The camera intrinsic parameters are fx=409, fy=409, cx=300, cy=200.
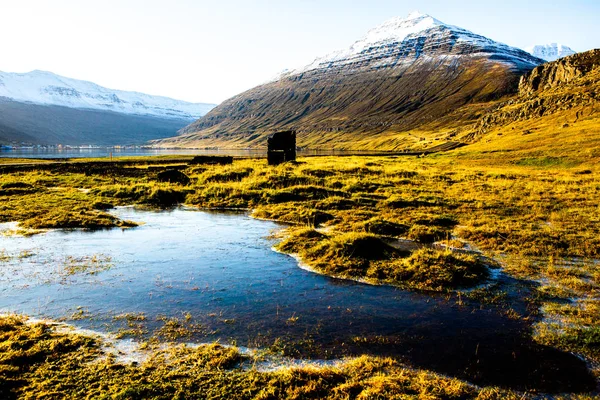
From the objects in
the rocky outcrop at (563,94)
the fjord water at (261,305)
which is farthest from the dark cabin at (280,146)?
the rocky outcrop at (563,94)

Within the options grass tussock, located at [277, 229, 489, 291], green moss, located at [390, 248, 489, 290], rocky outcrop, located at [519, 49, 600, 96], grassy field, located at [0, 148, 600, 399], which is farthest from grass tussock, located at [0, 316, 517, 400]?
rocky outcrop, located at [519, 49, 600, 96]

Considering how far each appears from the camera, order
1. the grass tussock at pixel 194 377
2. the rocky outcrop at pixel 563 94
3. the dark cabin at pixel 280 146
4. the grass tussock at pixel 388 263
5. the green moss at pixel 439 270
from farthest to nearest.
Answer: the rocky outcrop at pixel 563 94, the dark cabin at pixel 280 146, the grass tussock at pixel 388 263, the green moss at pixel 439 270, the grass tussock at pixel 194 377

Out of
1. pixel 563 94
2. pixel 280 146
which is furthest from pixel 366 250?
pixel 563 94

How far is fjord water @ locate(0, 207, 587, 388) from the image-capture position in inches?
372

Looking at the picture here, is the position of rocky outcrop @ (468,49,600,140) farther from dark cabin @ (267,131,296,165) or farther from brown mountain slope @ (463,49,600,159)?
dark cabin @ (267,131,296,165)

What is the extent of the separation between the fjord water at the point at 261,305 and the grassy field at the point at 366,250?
32.8 inches

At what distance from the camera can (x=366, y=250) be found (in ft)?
55.5

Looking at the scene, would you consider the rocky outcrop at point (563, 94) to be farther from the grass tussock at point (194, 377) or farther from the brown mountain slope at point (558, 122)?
the grass tussock at point (194, 377)

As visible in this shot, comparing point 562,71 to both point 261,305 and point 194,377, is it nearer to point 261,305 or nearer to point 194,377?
point 261,305

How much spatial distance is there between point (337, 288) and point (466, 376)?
5769 millimetres

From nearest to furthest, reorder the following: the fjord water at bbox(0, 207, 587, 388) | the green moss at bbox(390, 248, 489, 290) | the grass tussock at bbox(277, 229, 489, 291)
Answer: the fjord water at bbox(0, 207, 587, 388) → the green moss at bbox(390, 248, 489, 290) → the grass tussock at bbox(277, 229, 489, 291)

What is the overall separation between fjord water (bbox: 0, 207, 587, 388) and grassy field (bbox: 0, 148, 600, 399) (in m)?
0.83

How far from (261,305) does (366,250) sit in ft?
20.4

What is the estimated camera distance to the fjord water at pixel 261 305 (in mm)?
9453
